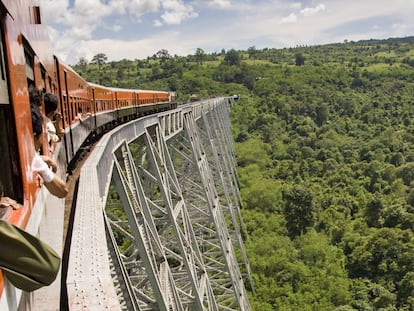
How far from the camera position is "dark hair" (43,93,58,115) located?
12.5 feet

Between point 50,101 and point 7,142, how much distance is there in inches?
63.6

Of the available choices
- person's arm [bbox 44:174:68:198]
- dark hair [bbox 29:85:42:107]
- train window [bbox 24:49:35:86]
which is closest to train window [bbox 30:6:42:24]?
train window [bbox 24:49:35:86]

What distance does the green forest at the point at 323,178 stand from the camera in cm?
2475

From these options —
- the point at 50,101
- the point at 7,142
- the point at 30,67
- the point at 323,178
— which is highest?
the point at 30,67

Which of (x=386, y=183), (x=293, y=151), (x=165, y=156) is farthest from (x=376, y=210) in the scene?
(x=165, y=156)

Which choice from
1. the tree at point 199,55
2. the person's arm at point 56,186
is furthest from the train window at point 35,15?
the tree at point 199,55

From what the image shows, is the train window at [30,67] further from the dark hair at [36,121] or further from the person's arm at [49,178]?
the person's arm at [49,178]

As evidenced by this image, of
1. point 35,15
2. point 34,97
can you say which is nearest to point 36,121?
point 34,97

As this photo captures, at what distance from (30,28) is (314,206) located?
3115 cm

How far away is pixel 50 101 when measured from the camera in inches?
151

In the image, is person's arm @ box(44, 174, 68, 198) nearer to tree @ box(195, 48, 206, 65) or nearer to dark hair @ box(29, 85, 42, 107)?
dark hair @ box(29, 85, 42, 107)

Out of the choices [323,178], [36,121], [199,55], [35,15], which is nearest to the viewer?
[36,121]

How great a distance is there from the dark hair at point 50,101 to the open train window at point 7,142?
1.50m

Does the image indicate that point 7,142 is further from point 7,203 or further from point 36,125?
point 36,125
